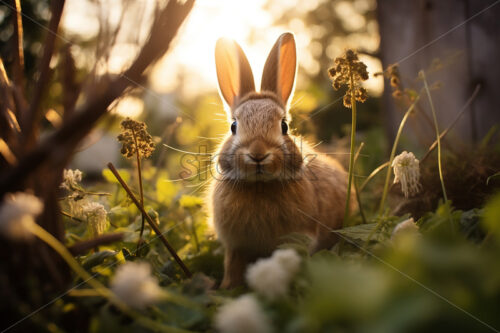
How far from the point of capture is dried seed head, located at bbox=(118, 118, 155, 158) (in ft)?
6.31

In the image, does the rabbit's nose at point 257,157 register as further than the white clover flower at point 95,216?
Yes

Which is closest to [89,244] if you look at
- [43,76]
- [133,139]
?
[43,76]

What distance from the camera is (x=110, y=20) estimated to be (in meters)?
1.21

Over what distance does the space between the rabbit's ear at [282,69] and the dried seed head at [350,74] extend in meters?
0.95

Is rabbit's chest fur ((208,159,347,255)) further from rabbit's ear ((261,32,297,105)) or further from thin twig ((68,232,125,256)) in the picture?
A: thin twig ((68,232,125,256))

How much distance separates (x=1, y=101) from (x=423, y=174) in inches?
101

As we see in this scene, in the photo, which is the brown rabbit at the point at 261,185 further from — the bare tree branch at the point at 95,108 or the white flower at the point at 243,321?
the white flower at the point at 243,321

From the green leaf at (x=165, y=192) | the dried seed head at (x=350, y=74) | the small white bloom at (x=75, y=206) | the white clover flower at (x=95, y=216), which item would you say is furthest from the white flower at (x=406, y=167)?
the green leaf at (x=165, y=192)

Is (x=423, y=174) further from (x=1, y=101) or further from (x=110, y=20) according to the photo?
(x=1, y=101)

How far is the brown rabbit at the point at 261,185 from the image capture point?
2.25m

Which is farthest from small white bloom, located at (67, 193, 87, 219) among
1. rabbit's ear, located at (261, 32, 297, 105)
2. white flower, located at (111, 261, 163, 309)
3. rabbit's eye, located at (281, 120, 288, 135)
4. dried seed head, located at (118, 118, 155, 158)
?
rabbit's ear, located at (261, 32, 297, 105)

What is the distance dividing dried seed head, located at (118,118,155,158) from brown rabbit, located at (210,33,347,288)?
57 centimetres

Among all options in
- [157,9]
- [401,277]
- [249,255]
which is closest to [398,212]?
[249,255]

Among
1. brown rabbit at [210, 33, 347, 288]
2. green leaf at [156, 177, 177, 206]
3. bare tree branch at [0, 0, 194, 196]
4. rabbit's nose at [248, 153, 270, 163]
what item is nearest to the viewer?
bare tree branch at [0, 0, 194, 196]
